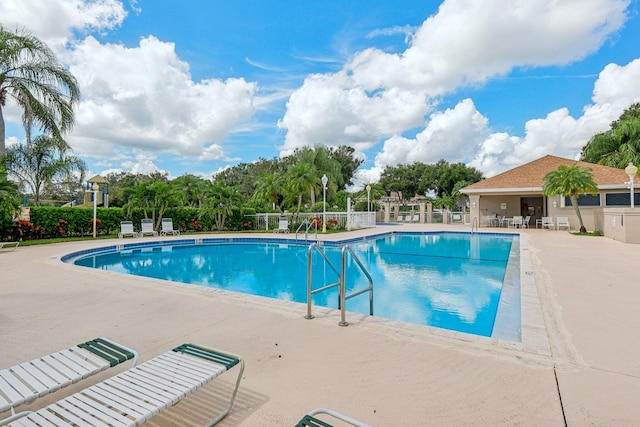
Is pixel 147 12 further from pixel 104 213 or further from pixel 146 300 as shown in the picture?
pixel 146 300

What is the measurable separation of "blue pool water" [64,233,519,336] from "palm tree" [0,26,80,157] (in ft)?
19.7

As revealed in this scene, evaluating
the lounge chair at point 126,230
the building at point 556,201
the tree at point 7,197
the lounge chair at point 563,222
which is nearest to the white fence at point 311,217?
the lounge chair at point 126,230

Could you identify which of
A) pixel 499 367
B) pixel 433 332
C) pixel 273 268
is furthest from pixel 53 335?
pixel 273 268

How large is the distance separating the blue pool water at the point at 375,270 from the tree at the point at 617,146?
46.0 feet

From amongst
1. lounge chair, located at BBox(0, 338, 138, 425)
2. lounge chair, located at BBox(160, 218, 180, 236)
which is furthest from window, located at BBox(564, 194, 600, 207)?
lounge chair, located at BBox(0, 338, 138, 425)

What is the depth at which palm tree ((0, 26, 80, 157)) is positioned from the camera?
12914mm

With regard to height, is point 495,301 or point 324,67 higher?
point 324,67

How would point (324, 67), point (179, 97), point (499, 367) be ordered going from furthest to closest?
point (324, 67), point (179, 97), point (499, 367)

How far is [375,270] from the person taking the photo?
954 centimetres

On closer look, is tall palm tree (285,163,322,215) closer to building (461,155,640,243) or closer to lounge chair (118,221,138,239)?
lounge chair (118,221,138,239)

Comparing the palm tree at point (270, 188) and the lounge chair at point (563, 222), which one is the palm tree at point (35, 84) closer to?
the palm tree at point (270, 188)

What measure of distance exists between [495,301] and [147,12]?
569 inches

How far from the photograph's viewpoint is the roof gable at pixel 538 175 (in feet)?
64.1

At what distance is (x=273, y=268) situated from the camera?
10.3 m
